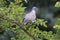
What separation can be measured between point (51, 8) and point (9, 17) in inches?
92.3

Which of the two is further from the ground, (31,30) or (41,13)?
(31,30)

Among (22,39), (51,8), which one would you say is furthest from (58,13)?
(22,39)

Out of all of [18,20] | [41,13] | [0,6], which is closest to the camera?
[18,20]

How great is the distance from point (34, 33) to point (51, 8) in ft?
7.47

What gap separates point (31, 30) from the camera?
194cm

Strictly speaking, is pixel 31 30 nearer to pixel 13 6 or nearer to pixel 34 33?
pixel 34 33

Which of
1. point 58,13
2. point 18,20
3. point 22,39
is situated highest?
point 18,20

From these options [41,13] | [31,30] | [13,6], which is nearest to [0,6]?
[13,6]

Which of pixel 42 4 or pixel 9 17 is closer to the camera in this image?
pixel 9 17

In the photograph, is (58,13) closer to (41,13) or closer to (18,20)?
(41,13)

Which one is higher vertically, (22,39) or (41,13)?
(22,39)

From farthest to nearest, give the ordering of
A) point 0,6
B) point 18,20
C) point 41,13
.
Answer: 1. point 41,13
2. point 0,6
3. point 18,20

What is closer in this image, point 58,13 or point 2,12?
point 2,12

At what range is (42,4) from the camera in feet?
14.0
